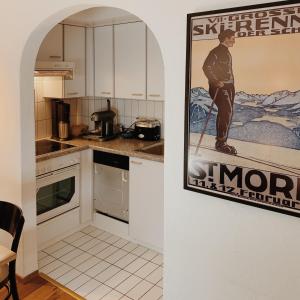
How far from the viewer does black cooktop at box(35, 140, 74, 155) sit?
331cm

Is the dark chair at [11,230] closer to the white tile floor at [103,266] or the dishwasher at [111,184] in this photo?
the white tile floor at [103,266]

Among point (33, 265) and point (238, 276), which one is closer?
point (238, 276)

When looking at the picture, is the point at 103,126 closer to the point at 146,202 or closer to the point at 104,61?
the point at 104,61

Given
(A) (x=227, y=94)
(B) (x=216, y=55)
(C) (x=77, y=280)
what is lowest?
(C) (x=77, y=280)

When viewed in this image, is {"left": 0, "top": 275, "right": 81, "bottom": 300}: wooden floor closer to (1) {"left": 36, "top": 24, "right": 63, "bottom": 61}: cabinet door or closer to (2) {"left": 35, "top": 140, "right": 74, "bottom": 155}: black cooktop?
(2) {"left": 35, "top": 140, "right": 74, "bottom": 155}: black cooktop

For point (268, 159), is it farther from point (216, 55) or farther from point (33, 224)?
point (33, 224)

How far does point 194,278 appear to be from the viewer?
1.94 m

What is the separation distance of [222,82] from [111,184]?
2.10 meters

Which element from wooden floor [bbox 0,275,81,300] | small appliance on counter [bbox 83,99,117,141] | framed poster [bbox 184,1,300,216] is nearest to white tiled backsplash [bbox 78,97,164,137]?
small appliance on counter [bbox 83,99,117,141]

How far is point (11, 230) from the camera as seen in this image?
2.15m

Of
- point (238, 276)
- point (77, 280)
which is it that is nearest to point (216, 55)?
point (238, 276)

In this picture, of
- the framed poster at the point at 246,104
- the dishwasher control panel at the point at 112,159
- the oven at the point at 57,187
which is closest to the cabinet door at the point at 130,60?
the dishwasher control panel at the point at 112,159

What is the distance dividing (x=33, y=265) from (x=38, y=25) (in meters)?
1.81

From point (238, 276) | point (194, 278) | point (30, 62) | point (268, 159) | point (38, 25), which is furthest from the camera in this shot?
point (30, 62)
